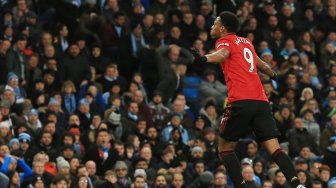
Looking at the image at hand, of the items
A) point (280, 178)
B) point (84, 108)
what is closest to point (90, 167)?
point (84, 108)

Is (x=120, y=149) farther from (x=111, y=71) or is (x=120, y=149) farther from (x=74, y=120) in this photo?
(x=111, y=71)

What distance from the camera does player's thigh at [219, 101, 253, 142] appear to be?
13.6 m

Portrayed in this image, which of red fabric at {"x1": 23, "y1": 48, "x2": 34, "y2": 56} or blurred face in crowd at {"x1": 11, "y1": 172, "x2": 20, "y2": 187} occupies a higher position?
red fabric at {"x1": 23, "y1": 48, "x2": 34, "y2": 56}

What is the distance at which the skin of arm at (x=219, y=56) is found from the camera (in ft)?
43.1

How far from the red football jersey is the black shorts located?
0.28 feet

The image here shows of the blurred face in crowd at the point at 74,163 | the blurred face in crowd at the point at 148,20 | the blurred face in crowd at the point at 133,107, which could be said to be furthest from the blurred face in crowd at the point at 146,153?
the blurred face in crowd at the point at 148,20

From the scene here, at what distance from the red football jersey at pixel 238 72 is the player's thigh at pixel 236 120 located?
0.32 feet

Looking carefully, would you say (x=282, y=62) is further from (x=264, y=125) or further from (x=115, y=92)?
(x=264, y=125)

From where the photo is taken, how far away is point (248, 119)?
44.9 feet

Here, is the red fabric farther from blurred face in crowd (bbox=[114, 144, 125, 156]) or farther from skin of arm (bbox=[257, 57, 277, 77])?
skin of arm (bbox=[257, 57, 277, 77])

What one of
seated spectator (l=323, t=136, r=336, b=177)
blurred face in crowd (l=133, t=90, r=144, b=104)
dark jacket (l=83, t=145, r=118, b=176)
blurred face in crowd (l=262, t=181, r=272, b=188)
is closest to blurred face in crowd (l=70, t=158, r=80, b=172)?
dark jacket (l=83, t=145, r=118, b=176)

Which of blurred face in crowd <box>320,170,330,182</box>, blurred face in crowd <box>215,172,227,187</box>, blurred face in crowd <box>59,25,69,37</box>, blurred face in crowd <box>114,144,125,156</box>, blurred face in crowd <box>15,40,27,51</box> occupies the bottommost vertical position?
blurred face in crowd <box>320,170,330,182</box>

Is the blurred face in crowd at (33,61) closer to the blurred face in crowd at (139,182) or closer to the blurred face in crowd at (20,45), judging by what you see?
the blurred face in crowd at (20,45)

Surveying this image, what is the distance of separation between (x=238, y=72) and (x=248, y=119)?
1.91 feet
